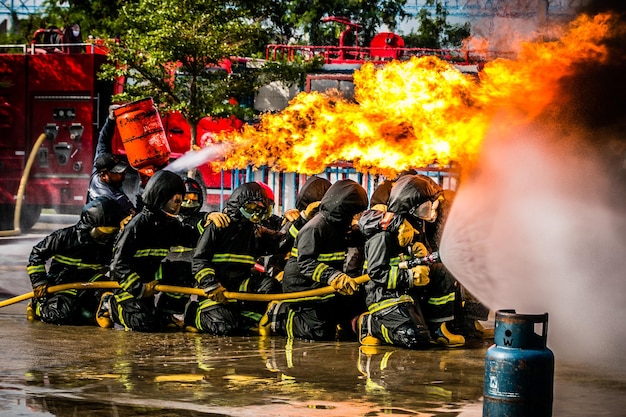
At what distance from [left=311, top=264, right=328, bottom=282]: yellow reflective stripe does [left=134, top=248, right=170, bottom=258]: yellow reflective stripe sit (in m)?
1.62

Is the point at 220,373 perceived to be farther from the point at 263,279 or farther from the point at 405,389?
the point at 263,279

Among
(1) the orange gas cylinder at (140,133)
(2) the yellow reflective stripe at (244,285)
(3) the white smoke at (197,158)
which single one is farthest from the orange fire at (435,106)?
(3) the white smoke at (197,158)

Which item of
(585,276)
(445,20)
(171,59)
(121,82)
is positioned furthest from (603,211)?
(121,82)

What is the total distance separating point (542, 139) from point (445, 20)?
32.6 ft

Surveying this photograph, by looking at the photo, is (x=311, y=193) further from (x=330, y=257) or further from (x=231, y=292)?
(x=231, y=292)

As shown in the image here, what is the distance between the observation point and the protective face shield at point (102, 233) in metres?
10.5

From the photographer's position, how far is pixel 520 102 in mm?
9008

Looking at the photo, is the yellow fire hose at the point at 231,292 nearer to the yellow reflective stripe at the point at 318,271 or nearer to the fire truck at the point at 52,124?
the yellow reflective stripe at the point at 318,271

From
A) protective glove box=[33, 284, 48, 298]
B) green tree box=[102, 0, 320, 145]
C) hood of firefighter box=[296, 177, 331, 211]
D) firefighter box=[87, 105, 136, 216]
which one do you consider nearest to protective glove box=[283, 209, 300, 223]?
hood of firefighter box=[296, 177, 331, 211]

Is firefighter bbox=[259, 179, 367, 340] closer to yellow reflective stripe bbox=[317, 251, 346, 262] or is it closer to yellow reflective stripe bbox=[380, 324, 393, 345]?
yellow reflective stripe bbox=[317, 251, 346, 262]

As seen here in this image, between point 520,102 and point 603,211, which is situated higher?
A: point 520,102

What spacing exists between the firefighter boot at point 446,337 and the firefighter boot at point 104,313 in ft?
10.1

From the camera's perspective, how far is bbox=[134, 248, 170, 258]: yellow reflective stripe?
10.2 metres

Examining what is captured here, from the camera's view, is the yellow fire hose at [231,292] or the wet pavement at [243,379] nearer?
the wet pavement at [243,379]
